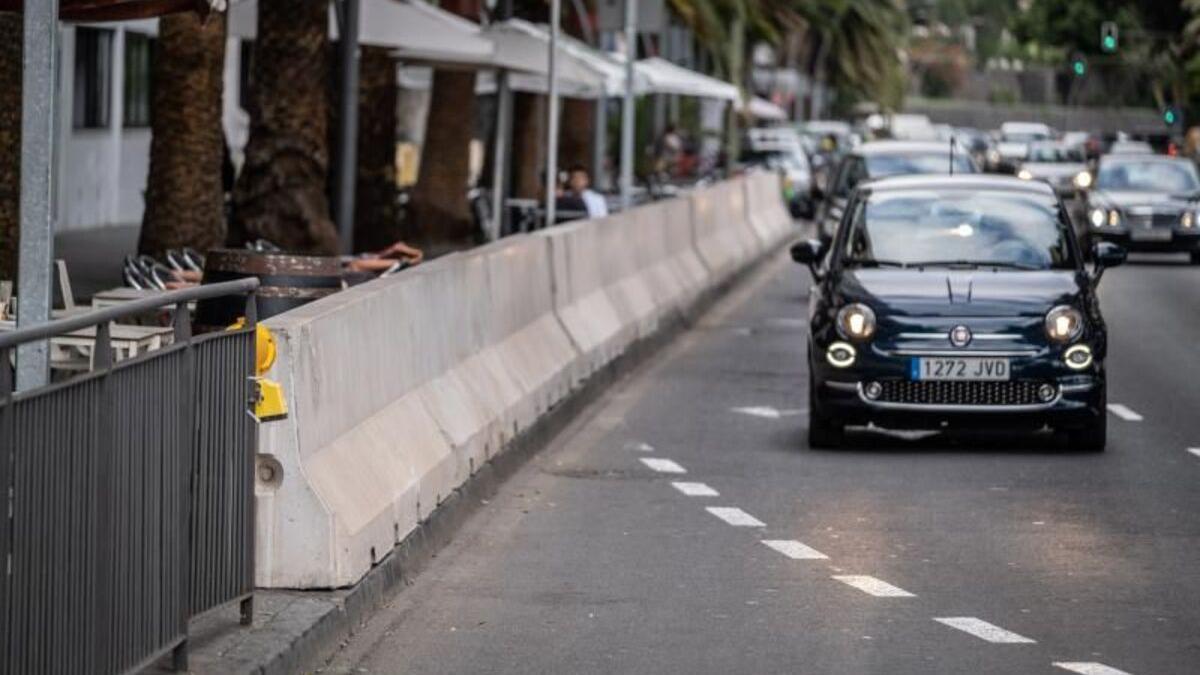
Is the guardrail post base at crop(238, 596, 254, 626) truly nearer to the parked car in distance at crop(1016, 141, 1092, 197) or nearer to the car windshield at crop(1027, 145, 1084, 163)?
the parked car in distance at crop(1016, 141, 1092, 197)

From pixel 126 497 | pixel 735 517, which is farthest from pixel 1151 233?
pixel 126 497

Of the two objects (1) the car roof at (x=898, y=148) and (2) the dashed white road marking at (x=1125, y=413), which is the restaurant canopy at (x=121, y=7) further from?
(1) the car roof at (x=898, y=148)

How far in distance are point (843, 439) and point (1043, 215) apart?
75.9 inches

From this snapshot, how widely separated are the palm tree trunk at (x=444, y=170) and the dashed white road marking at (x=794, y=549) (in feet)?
71.6

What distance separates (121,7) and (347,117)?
423 inches

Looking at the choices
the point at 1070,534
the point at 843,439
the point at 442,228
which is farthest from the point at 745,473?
the point at 442,228

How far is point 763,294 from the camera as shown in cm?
3170

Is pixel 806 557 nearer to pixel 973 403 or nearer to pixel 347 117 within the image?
pixel 973 403

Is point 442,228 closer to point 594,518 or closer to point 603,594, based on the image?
point 594,518

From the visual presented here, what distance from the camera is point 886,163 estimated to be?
3212 centimetres

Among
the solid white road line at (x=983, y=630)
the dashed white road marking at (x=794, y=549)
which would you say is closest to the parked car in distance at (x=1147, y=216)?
the dashed white road marking at (x=794, y=549)

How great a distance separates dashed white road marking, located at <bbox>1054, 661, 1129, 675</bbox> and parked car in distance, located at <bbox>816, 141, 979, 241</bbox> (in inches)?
876

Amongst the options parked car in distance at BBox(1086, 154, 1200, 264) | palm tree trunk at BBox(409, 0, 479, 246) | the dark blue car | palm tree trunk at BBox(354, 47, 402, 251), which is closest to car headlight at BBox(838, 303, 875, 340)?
the dark blue car

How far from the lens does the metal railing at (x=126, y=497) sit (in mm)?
6484
